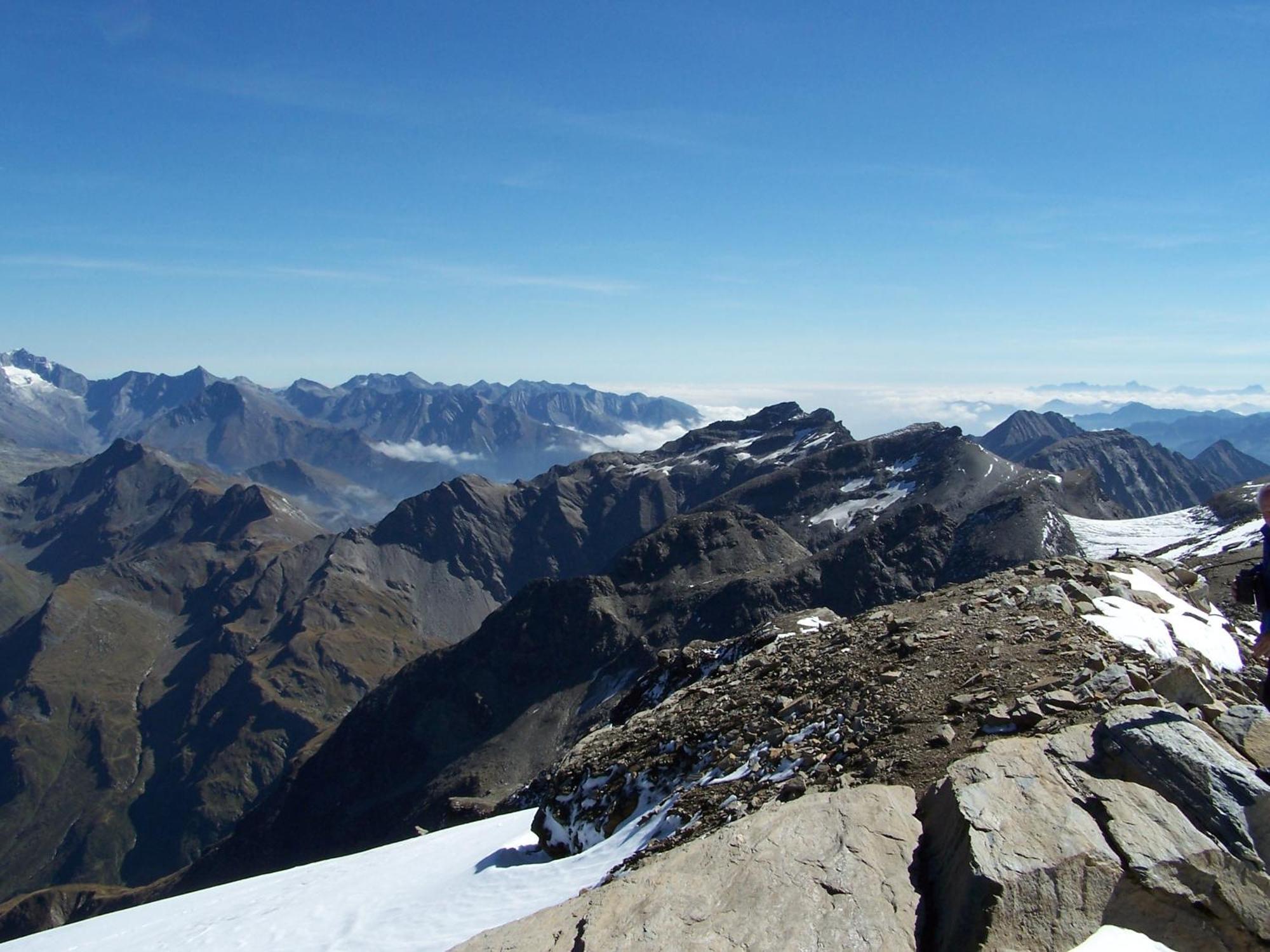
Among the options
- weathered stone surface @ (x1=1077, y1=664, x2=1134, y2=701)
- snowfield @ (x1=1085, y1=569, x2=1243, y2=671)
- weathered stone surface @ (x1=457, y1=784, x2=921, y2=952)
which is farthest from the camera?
snowfield @ (x1=1085, y1=569, x2=1243, y2=671)

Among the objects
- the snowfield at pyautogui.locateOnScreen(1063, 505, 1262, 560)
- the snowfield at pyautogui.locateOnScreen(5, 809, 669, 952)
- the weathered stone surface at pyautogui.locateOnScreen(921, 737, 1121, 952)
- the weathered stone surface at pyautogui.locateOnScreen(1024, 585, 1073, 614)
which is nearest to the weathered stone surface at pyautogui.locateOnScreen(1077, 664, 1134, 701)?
the weathered stone surface at pyautogui.locateOnScreen(921, 737, 1121, 952)

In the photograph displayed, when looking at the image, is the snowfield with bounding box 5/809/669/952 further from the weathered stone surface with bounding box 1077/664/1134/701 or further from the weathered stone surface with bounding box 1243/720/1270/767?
the weathered stone surface with bounding box 1243/720/1270/767

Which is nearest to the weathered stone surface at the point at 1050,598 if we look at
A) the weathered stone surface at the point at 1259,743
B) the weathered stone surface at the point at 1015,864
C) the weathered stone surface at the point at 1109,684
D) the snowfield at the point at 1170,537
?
the weathered stone surface at the point at 1109,684

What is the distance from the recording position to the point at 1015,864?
11.0 metres

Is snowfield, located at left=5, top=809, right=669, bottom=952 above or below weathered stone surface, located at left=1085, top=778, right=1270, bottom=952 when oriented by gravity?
below

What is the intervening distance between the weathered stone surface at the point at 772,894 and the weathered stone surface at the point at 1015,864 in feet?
2.19

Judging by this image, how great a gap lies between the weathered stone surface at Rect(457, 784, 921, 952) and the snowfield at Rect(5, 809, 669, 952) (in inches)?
220

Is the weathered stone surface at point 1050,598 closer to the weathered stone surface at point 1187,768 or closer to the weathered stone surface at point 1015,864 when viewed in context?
the weathered stone surface at point 1187,768

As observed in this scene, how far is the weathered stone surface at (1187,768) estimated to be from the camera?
1163cm

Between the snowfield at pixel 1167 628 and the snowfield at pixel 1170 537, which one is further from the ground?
the snowfield at pixel 1167 628

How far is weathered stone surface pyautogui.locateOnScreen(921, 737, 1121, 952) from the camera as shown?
10523mm

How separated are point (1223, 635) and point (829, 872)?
2150 centimetres

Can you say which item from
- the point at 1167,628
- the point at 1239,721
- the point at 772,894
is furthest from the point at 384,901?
the point at 1167,628

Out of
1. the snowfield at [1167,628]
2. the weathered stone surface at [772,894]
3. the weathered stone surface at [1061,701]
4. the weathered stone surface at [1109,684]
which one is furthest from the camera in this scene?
the snowfield at [1167,628]
